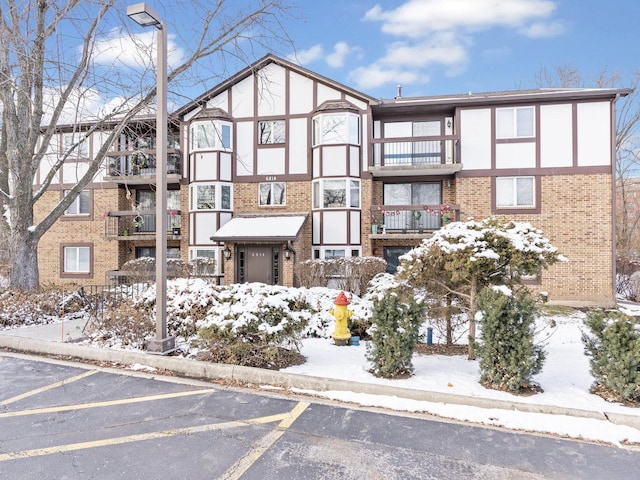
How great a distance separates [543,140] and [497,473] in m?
14.2

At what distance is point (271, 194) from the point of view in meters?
15.7

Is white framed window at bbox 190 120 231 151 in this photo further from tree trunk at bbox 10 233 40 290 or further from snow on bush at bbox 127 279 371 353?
snow on bush at bbox 127 279 371 353

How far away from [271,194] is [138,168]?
6245 millimetres

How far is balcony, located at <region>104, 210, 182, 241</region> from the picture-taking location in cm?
1616

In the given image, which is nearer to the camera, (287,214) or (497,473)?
(497,473)

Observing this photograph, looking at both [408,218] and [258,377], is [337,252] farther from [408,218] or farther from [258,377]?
[258,377]

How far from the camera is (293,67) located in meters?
15.3

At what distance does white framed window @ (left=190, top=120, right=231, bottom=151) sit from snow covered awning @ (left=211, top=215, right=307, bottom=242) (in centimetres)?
317

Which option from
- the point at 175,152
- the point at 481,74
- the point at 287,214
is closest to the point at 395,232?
the point at 287,214

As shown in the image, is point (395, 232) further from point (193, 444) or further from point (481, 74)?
point (193, 444)

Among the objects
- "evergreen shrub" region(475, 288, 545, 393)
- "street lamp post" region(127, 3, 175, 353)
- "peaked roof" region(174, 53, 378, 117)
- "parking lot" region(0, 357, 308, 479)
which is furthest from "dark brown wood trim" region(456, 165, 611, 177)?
"parking lot" region(0, 357, 308, 479)

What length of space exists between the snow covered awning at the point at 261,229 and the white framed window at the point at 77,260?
7164mm

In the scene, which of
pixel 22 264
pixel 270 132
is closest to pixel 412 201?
pixel 270 132

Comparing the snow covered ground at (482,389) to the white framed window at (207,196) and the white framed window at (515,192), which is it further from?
the white framed window at (207,196)
